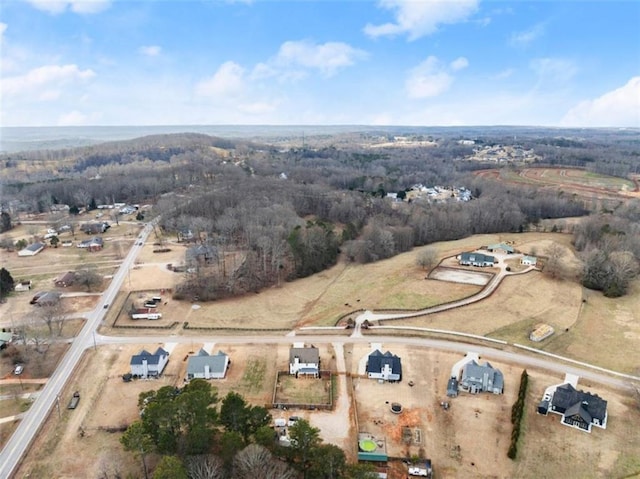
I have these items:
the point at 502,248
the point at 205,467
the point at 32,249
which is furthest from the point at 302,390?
the point at 32,249

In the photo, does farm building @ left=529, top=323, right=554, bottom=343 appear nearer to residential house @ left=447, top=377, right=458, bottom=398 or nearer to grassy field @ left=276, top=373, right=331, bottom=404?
residential house @ left=447, top=377, right=458, bottom=398

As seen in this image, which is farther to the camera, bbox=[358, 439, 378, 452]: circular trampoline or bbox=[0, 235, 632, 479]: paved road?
bbox=[0, 235, 632, 479]: paved road

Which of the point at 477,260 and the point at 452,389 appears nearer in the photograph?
the point at 452,389

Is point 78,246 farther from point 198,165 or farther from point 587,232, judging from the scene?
point 587,232

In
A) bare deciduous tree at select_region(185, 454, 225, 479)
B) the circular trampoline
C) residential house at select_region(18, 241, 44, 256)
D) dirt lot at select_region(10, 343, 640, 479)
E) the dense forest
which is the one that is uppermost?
the dense forest

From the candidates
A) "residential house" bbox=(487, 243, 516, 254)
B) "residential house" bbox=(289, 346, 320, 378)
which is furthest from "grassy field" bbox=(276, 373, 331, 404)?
"residential house" bbox=(487, 243, 516, 254)

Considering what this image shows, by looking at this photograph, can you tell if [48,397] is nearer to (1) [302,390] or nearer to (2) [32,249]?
(1) [302,390]
